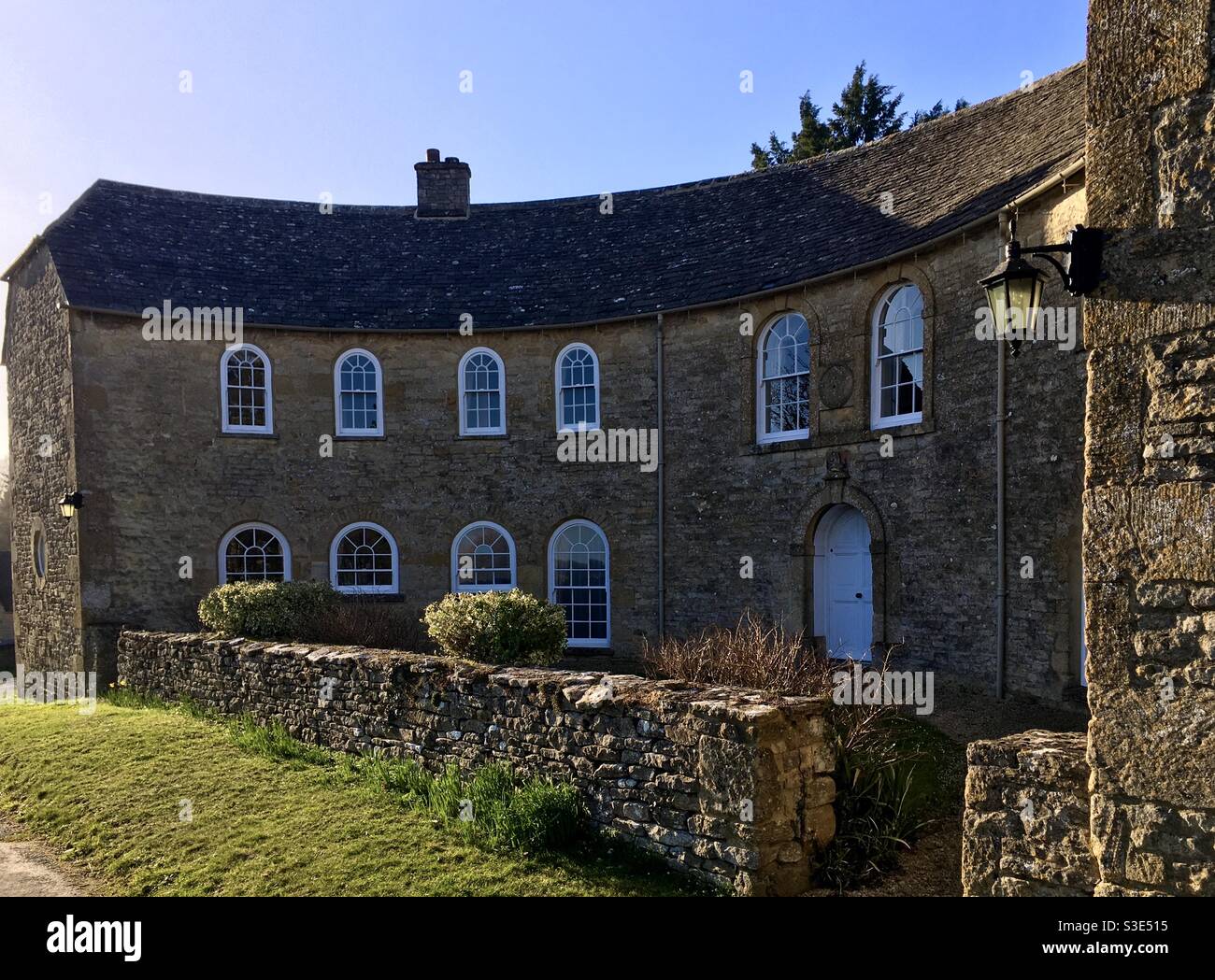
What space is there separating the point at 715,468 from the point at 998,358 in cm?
539

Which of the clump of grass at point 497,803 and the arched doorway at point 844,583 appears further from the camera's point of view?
the arched doorway at point 844,583

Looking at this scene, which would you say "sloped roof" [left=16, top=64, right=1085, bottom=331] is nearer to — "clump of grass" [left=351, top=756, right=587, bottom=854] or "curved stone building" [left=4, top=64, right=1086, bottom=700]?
"curved stone building" [left=4, top=64, right=1086, bottom=700]

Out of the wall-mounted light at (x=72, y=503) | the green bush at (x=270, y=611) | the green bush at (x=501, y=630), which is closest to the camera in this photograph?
the green bush at (x=501, y=630)

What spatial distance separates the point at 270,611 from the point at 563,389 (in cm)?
692

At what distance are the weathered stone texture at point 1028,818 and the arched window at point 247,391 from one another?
15.5 m

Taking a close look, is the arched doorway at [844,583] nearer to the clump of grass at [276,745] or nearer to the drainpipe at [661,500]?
the drainpipe at [661,500]

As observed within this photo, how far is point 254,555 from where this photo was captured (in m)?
17.1

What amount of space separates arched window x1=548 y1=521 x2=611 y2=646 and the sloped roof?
4194mm

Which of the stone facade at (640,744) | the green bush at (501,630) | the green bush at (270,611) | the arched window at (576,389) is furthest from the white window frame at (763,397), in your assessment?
the stone facade at (640,744)

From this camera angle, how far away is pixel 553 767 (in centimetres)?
729

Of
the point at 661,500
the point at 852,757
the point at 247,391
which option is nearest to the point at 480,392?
the point at 661,500

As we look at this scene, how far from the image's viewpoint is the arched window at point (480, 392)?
58.1 feet
